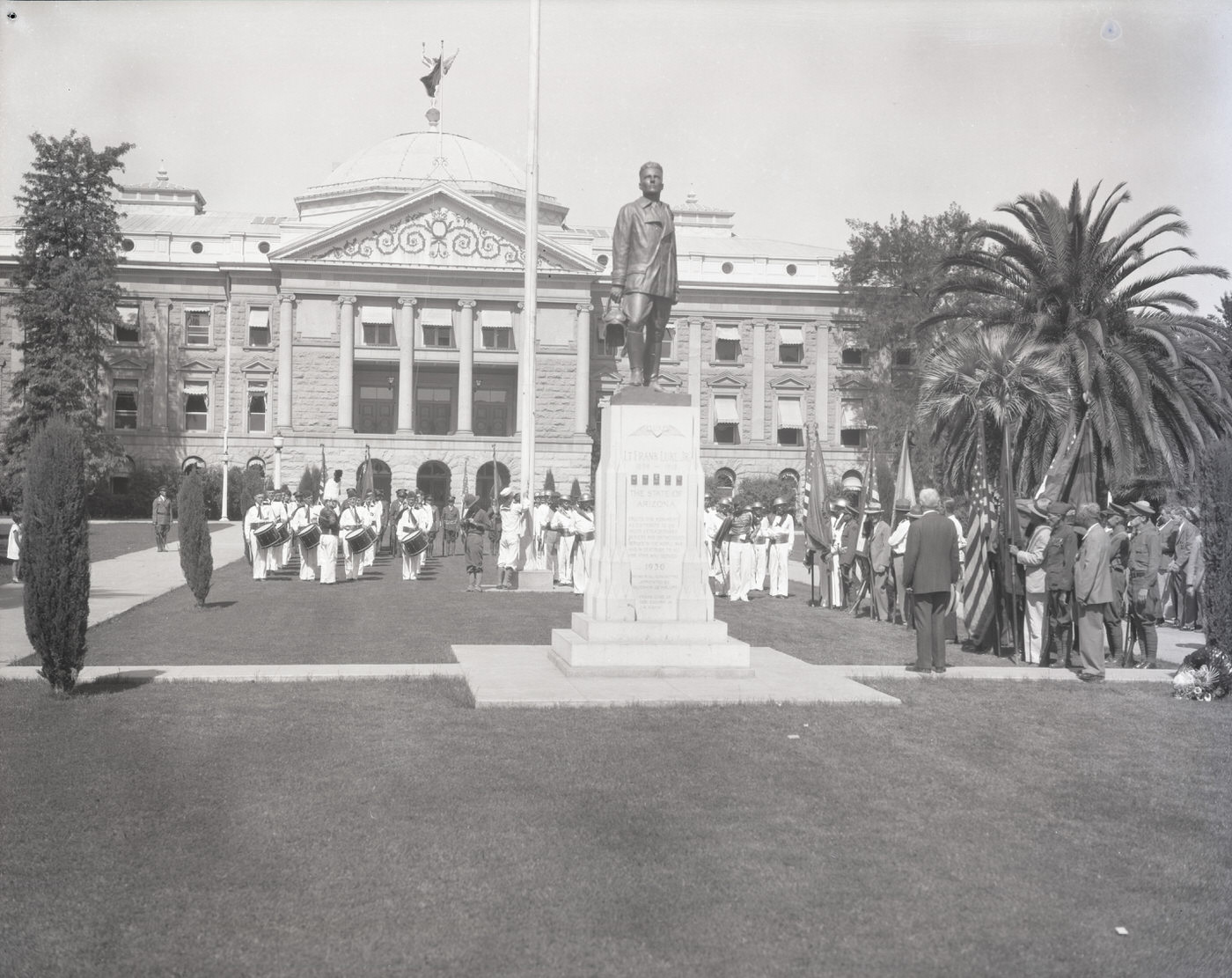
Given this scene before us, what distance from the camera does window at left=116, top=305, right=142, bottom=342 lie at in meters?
67.1

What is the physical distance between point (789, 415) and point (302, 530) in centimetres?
4769

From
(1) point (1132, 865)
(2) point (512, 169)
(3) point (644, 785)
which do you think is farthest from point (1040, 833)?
(2) point (512, 169)

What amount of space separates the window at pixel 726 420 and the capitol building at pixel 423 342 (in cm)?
9

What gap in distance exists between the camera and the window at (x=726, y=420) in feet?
232

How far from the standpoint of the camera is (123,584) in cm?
2425

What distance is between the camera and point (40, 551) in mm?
10438

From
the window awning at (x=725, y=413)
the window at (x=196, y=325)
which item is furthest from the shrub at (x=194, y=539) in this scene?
→ the window awning at (x=725, y=413)

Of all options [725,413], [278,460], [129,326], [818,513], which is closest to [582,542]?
[818,513]

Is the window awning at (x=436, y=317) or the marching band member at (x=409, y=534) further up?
the window awning at (x=436, y=317)

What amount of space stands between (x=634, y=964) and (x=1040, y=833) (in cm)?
295

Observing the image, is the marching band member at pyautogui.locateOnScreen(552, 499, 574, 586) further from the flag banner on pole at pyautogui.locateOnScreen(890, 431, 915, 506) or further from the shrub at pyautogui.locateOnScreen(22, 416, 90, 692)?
the shrub at pyautogui.locateOnScreen(22, 416, 90, 692)

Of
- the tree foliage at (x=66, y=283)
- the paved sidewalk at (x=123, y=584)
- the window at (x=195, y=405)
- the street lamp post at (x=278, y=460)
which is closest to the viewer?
the paved sidewalk at (x=123, y=584)

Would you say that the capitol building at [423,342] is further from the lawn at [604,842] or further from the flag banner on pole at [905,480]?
the lawn at [604,842]

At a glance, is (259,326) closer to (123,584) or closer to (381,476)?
(381,476)
